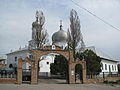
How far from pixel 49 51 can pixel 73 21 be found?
9777 mm

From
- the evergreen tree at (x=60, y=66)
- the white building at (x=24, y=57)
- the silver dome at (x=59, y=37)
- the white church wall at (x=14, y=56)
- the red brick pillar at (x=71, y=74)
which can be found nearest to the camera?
the red brick pillar at (x=71, y=74)

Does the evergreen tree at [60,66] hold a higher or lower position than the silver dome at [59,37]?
lower

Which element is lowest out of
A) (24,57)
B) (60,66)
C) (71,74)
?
(71,74)

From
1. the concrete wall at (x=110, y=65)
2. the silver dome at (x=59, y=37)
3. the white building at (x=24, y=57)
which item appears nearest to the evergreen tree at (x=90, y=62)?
the silver dome at (x=59, y=37)

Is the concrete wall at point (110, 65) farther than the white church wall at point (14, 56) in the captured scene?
No

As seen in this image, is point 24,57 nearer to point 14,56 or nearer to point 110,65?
point 14,56

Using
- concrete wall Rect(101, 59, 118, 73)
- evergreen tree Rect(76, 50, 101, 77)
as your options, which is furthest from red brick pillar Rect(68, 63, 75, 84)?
concrete wall Rect(101, 59, 118, 73)

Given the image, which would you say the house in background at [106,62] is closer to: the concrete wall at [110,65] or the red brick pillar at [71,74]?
the concrete wall at [110,65]

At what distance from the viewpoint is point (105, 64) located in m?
52.9

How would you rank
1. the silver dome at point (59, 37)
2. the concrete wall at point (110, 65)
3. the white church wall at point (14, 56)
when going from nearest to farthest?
the silver dome at point (59, 37) < the concrete wall at point (110, 65) < the white church wall at point (14, 56)

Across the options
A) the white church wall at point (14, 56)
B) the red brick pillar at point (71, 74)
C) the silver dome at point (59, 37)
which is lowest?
the red brick pillar at point (71, 74)

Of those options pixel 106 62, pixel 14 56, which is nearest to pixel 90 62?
pixel 106 62

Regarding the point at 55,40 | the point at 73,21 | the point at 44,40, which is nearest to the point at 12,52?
the point at 55,40

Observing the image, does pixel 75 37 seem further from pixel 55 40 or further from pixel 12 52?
pixel 12 52
